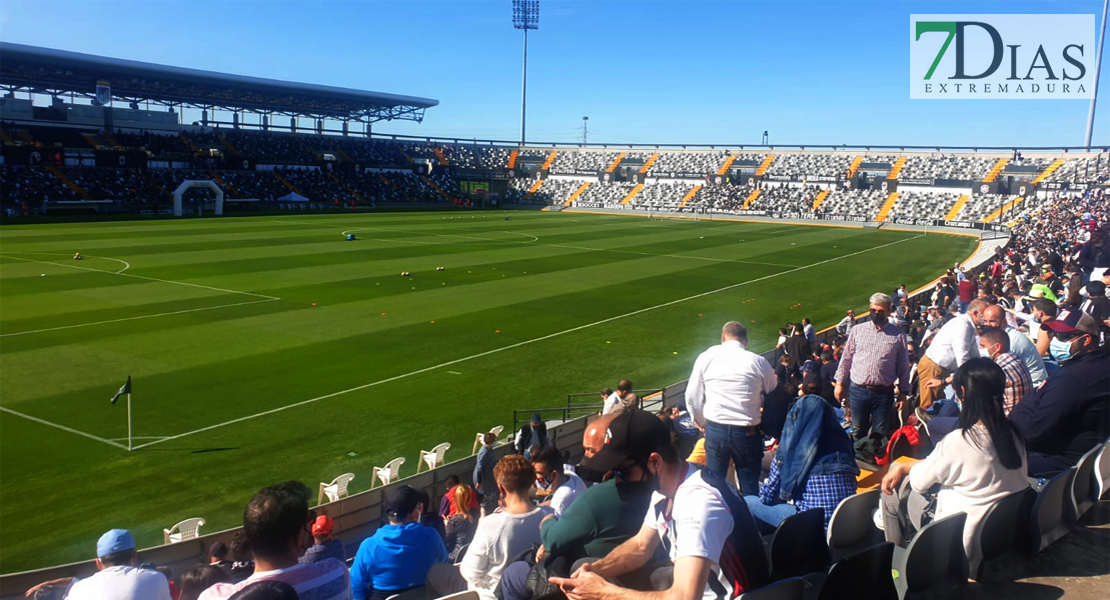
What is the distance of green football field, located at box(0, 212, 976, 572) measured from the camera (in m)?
11.7

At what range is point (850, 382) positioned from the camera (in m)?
8.63

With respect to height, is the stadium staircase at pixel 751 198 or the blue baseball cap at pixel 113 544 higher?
the stadium staircase at pixel 751 198

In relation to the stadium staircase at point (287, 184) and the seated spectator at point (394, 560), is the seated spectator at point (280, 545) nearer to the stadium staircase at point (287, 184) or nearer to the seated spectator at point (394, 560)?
the seated spectator at point (394, 560)

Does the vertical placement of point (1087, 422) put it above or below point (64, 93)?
below

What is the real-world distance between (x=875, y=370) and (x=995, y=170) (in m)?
79.1

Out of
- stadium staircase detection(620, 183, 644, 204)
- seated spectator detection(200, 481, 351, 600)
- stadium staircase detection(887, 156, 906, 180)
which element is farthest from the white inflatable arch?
stadium staircase detection(887, 156, 906, 180)

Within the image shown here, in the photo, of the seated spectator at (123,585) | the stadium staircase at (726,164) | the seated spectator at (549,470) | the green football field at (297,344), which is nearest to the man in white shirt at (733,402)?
the seated spectator at (549,470)

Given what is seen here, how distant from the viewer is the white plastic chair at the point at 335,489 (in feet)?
32.4

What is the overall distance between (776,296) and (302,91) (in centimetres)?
5918

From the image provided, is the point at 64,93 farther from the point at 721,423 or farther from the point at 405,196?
the point at 721,423

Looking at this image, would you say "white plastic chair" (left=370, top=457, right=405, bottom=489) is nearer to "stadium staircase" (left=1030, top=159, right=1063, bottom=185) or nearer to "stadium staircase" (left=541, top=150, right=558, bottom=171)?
"stadium staircase" (left=1030, top=159, right=1063, bottom=185)

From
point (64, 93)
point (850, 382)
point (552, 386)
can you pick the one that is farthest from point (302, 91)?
point (850, 382)

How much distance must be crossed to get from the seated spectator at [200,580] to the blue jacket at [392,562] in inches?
34.2

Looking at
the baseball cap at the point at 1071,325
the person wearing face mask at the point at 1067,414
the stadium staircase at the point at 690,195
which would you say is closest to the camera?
the person wearing face mask at the point at 1067,414
